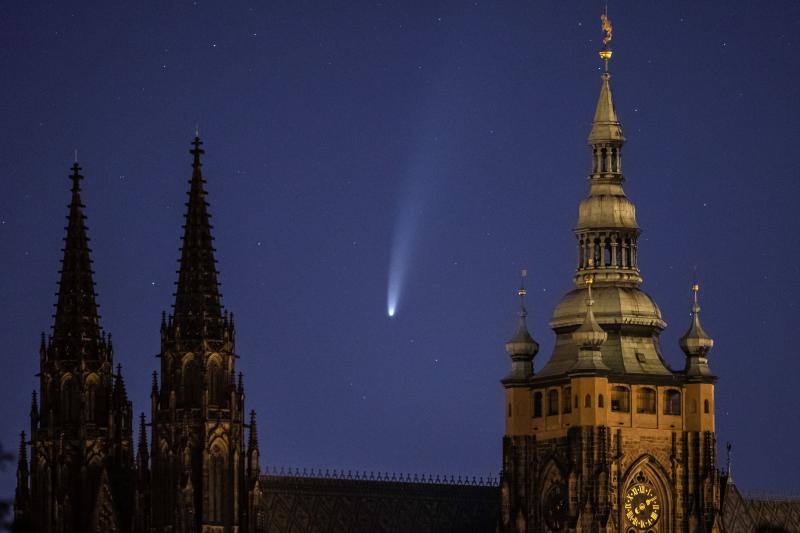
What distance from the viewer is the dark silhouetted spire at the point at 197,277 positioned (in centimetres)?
11069

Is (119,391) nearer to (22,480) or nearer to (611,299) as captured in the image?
(22,480)

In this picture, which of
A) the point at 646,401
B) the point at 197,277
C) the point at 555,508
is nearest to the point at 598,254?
the point at 646,401

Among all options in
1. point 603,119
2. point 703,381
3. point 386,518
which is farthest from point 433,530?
point 603,119

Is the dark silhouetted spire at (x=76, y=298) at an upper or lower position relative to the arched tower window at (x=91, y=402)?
upper

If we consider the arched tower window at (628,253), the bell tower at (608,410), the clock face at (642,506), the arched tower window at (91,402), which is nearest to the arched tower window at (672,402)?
the bell tower at (608,410)

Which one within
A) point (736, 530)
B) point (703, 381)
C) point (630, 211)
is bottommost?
point (736, 530)

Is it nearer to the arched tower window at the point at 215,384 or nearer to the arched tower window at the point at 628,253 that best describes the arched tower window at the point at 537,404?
the arched tower window at the point at 628,253

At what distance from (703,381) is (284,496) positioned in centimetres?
2493

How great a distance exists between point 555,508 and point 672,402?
911 cm

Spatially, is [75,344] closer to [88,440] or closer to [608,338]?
[88,440]

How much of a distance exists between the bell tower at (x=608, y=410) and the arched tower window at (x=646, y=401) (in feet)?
0.19

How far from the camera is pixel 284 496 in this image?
390 ft

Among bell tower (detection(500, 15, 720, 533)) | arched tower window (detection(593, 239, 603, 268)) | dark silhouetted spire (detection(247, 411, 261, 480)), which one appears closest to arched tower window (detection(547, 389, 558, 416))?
bell tower (detection(500, 15, 720, 533))

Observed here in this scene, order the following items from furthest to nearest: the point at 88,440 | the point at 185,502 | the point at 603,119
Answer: the point at 603,119 → the point at 88,440 → the point at 185,502
